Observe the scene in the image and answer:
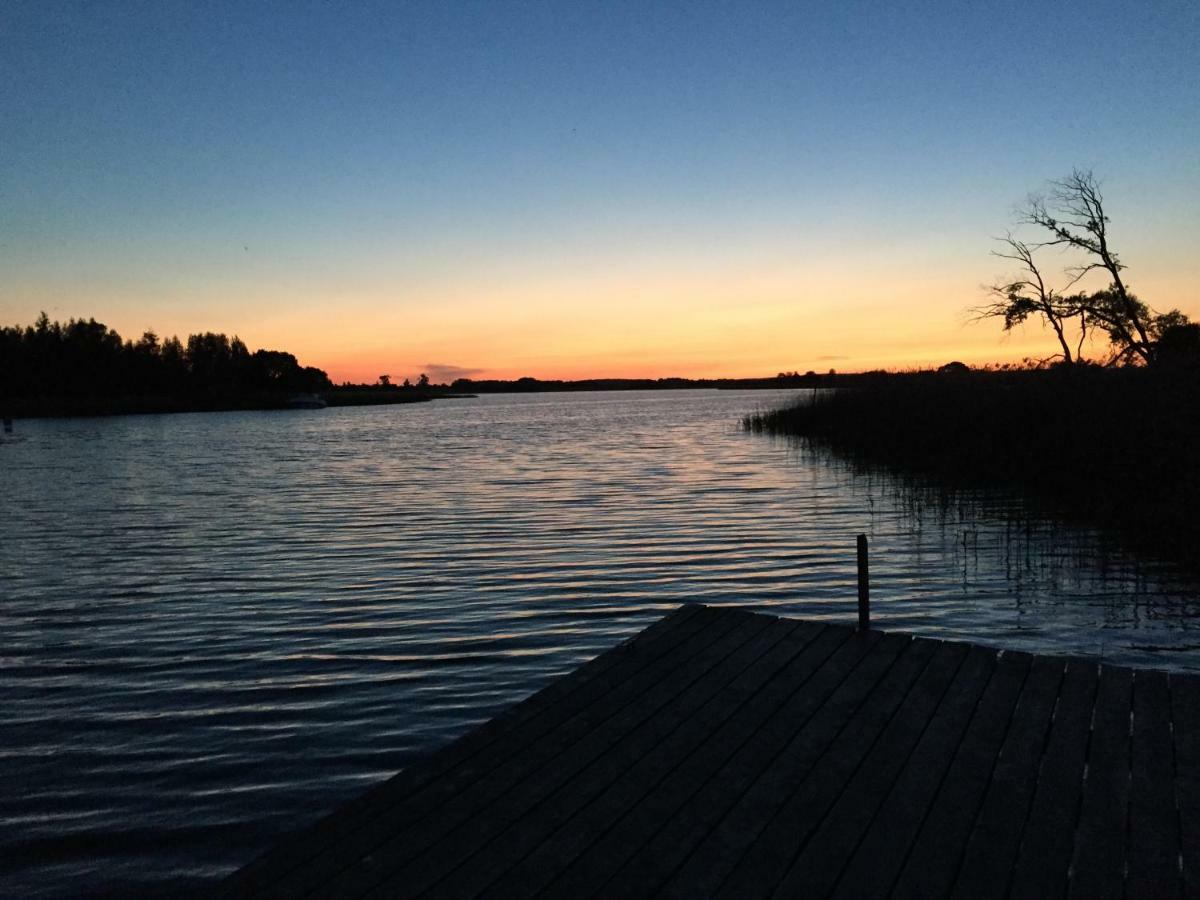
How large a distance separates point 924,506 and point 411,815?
19672 mm

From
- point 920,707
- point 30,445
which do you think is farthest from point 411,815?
point 30,445

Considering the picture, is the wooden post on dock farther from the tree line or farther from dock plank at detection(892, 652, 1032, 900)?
the tree line

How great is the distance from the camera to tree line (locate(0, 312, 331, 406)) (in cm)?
12212

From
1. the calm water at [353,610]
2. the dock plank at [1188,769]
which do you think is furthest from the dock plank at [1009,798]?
the calm water at [353,610]

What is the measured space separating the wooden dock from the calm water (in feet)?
6.66

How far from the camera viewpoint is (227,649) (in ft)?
36.1

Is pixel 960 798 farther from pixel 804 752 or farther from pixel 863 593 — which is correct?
pixel 863 593

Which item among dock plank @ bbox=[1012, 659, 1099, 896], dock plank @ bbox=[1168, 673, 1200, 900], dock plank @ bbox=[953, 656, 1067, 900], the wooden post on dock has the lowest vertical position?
dock plank @ bbox=[1168, 673, 1200, 900]

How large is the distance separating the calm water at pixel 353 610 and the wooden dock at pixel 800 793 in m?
2.03

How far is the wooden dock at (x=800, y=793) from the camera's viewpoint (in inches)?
159

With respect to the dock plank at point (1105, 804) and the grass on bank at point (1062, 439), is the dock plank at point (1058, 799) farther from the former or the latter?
the grass on bank at point (1062, 439)

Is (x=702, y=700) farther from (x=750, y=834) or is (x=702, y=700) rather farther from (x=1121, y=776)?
(x=1121, y=776)

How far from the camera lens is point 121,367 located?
131m

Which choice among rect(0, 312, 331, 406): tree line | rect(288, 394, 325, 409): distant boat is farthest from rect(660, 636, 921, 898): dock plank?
rect(288, 394, 325, 409): distant boat
